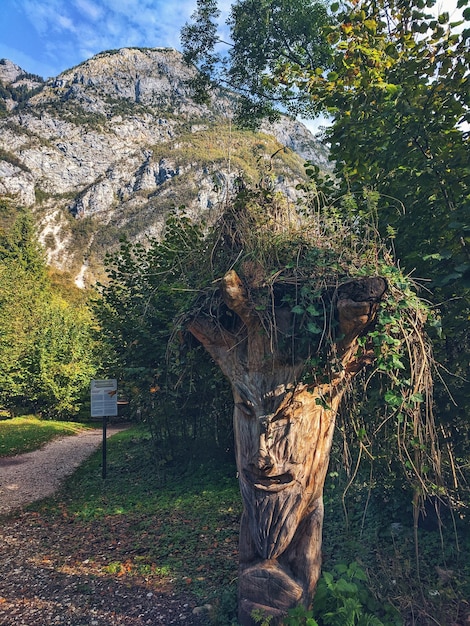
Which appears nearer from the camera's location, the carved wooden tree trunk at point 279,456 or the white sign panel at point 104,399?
the carved wooden tree trunk at point 279,456

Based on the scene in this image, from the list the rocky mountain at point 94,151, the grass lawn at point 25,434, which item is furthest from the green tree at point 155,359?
the rocky mountain at point 94,151

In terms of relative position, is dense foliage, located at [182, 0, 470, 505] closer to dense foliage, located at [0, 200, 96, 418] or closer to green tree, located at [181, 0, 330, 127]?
green tree, located at [181, 0, 330, 127]

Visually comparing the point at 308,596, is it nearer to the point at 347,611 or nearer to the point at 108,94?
the point at 347,611

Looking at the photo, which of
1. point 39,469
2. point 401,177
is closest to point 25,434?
point 39,469

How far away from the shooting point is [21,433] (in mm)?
15023

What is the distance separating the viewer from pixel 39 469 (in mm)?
10211

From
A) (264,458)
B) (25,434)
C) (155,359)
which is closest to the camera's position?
(264,458)

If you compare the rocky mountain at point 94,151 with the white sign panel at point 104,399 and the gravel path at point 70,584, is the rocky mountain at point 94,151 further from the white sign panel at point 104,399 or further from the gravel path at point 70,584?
the gravel path at point 70,584

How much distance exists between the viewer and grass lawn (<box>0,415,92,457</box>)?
12.8 meters

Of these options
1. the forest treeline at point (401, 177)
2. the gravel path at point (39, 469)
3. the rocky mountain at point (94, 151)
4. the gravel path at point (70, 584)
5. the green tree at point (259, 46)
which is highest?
the rocky mountain at point (94, 151)

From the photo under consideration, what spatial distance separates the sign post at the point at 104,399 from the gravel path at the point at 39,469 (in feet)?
4.82

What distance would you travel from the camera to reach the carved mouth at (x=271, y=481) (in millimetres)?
2908

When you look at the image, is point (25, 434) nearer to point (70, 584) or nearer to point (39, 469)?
point (39, 469)

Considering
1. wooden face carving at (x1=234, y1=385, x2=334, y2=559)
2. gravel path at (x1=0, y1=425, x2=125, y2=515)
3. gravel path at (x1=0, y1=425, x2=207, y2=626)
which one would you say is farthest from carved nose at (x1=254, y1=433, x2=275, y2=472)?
gravel path at (x1=0, y1=425, x2=125, y2=515)
